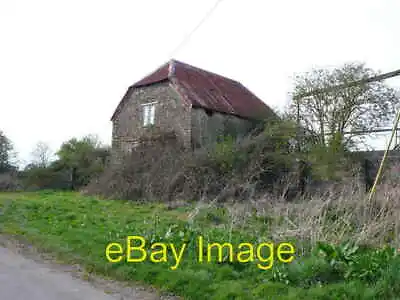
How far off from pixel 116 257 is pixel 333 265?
3713 millimetres

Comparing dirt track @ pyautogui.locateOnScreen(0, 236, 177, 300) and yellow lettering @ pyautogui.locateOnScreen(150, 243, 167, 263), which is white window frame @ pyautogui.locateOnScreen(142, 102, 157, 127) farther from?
dirt track @ pyautogui.locateOnScreen(0, 236, 177, 300)

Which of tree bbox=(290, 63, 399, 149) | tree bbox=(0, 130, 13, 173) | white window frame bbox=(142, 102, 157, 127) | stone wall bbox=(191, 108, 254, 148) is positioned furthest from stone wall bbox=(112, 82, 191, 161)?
tree bbox=(0, 130, 13, 173)

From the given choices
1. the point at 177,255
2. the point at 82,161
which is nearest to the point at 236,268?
the point at 177,255

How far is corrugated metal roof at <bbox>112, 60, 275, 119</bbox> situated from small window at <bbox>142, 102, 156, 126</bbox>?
1430 millimetres

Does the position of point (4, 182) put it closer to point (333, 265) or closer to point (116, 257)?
point (116, 257)

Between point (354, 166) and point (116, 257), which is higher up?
point (354, 166)

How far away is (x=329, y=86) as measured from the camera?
17.9m

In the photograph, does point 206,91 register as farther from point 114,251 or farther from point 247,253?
point 247,253

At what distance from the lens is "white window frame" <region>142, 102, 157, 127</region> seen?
83.6 ft

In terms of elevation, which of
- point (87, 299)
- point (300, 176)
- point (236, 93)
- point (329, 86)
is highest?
point (236, 93)

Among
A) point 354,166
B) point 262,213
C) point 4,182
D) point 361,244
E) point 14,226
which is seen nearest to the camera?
point 361,244

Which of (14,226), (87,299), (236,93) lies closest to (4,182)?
(236,93)

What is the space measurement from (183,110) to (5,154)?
2008 centimetres

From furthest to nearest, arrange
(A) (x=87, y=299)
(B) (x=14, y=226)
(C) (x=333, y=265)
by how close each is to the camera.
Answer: (B) (x=14, y=226) → (C) (x=333, y=265) → (A) (x=87, y=299)
